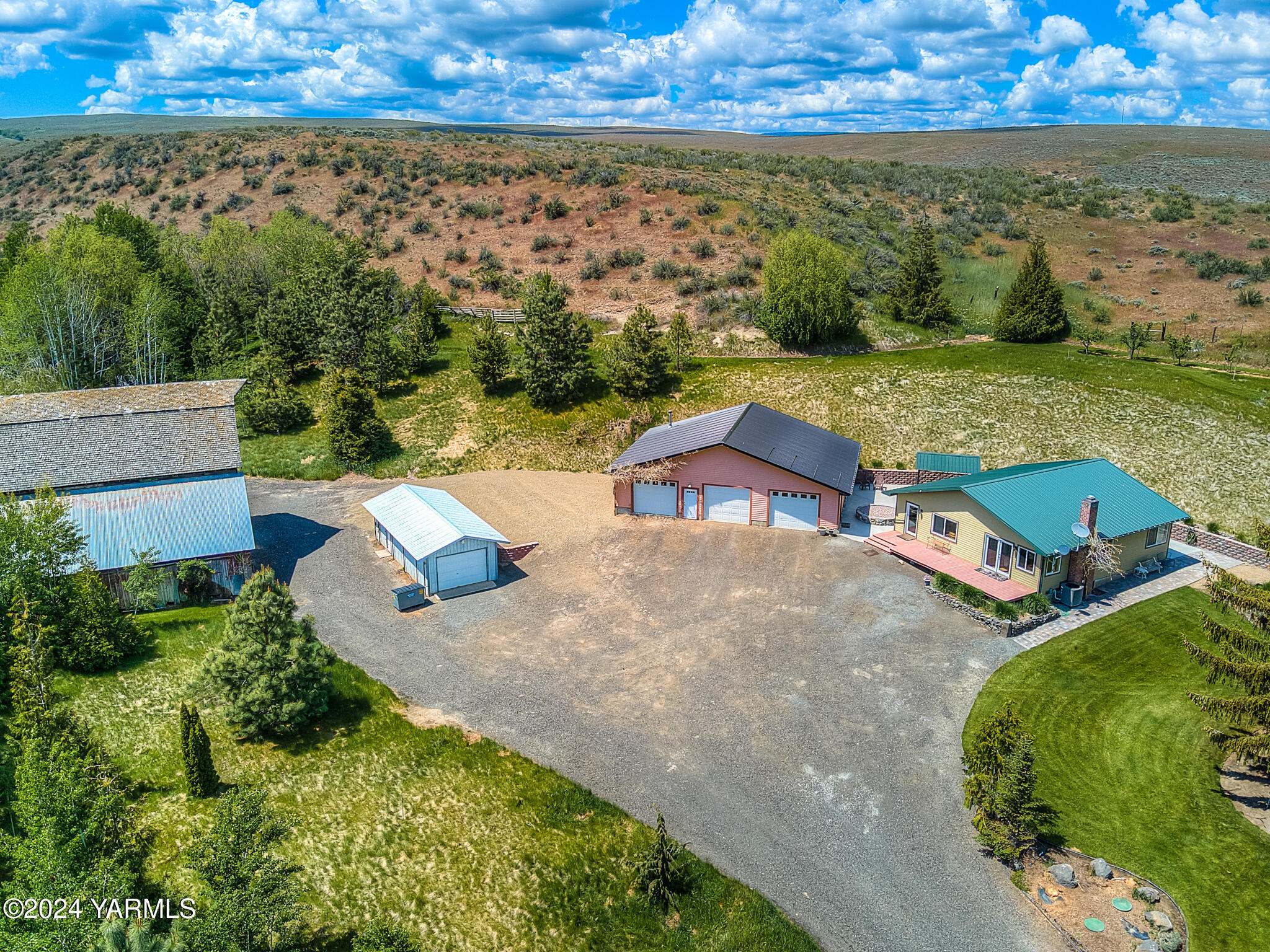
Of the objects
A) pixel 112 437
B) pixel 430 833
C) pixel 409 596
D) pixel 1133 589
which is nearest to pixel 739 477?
pixel 409 596

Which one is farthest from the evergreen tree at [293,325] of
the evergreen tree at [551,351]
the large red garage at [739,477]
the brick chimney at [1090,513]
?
the brick chimney at [1090,513]

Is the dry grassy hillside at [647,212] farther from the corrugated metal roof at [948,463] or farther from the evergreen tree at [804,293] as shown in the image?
the corrugated metal roof at [948,463]

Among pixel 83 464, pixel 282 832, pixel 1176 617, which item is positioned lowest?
pixel 1176 617

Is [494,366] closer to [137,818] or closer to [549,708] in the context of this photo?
[549,708]

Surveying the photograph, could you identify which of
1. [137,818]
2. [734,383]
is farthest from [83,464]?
[734,383]

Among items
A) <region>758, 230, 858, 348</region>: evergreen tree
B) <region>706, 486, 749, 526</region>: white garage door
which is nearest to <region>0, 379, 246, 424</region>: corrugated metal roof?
<region>706, 486, 749, 526</region>: white garage door

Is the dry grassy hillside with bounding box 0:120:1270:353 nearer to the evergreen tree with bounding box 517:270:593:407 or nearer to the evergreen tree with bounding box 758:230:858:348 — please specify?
the evergreen tree with bounding box 758:230:858:348
